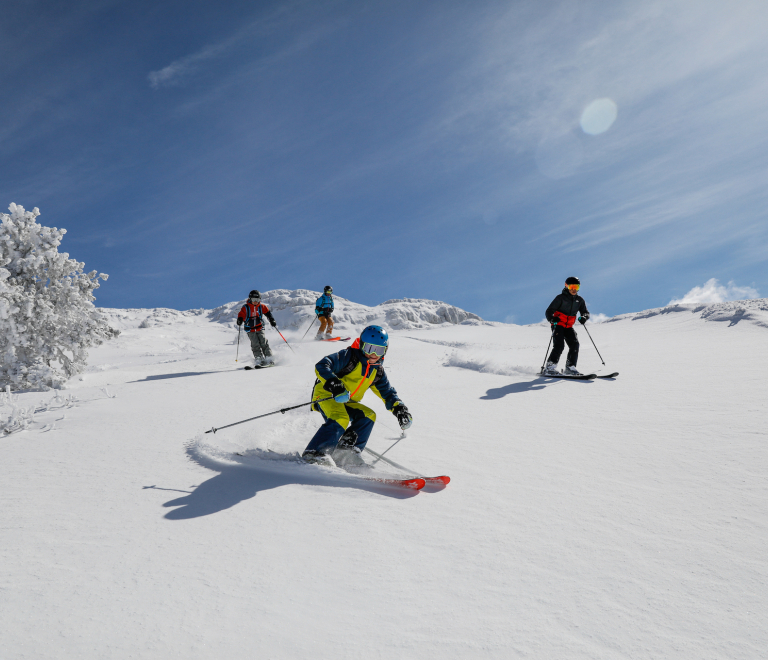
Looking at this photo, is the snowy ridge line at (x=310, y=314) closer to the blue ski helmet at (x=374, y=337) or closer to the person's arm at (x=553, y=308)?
the person's arm at (x=553, y=308)

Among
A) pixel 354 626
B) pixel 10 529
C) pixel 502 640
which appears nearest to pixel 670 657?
pixel 502 640

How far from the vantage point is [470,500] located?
2994mm

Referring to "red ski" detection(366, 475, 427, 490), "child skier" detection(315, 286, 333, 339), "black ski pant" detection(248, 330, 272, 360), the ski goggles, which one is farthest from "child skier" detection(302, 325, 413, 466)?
"child skier" detection(315, 286, 333, 339)

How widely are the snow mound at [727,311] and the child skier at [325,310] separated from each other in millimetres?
12389

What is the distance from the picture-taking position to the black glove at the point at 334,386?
394 centimetres

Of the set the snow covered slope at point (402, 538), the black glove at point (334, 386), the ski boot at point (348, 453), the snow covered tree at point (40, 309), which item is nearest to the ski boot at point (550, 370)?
the snow covered slope at point (402, 538)

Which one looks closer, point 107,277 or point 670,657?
point 670,657

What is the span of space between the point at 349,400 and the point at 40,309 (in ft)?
30.2

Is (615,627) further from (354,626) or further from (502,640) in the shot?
(354,626)

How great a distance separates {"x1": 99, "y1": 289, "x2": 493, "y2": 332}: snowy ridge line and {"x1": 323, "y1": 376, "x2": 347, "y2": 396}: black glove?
106ft

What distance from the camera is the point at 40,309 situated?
31.3ft

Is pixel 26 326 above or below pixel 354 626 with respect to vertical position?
above

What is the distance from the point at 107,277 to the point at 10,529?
976cm

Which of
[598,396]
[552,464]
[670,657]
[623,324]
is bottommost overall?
[670,657]
